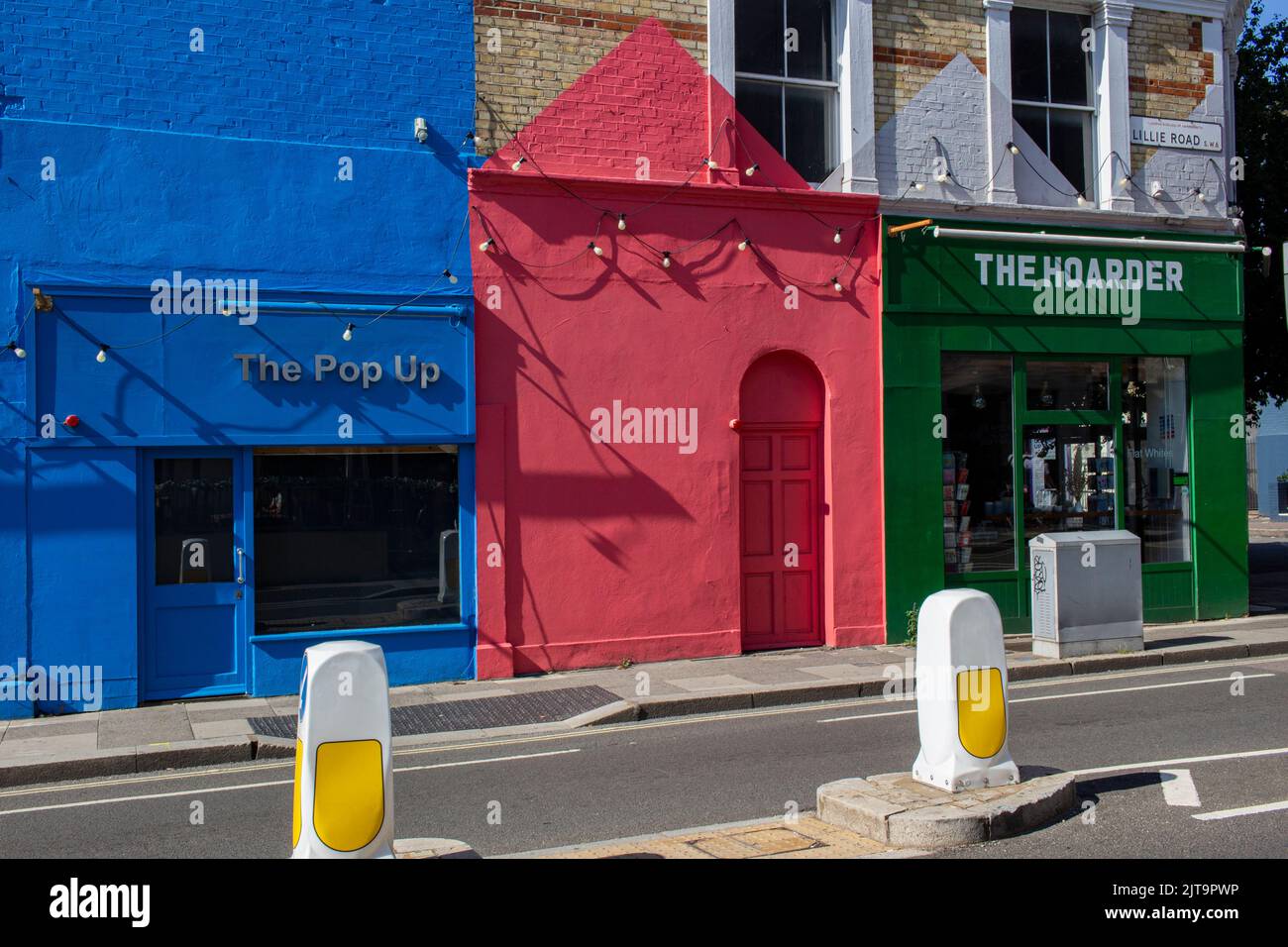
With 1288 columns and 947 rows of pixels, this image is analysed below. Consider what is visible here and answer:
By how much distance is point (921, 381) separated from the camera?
563 inches

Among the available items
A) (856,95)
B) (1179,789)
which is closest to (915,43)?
(856,95)

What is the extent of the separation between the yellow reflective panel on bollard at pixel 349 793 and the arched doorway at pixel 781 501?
880 cm

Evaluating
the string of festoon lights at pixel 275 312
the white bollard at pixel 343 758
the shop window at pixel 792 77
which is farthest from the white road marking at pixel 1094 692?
the shop window at pixel 792 77

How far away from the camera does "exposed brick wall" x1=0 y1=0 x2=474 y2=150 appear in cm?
1124

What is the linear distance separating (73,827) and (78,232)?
20.2ft

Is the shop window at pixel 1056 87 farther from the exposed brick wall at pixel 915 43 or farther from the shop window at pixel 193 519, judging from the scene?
the shop window at pixel 193 519

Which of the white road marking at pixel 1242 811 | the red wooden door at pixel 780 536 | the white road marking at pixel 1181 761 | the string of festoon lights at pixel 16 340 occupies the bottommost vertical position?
the white road marking at pixel 1181 761

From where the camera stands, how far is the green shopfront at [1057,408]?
46.6 feet

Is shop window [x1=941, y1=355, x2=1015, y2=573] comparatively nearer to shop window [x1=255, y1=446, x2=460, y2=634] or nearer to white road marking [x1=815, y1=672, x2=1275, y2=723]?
white road marking [x1=815, y1=672, x2=1275, y2=723]

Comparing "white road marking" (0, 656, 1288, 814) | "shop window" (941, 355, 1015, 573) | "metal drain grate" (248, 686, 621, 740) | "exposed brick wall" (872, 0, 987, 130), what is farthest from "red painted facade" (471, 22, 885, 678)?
"white road marking" (0, 656, 1288, 814)

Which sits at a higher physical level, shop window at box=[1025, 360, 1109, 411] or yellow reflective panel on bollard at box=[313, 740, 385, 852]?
shop window at box=[1025, 360, 1109, 411]

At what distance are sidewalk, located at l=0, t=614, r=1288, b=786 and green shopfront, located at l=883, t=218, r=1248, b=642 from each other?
1.36m

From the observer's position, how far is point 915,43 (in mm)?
14383
